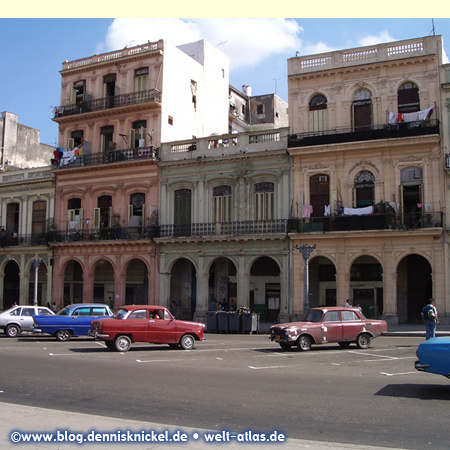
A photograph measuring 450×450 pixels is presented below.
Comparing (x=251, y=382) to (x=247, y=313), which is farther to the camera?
(x=247, y=313)

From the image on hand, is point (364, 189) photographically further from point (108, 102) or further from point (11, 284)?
point (11, 284)

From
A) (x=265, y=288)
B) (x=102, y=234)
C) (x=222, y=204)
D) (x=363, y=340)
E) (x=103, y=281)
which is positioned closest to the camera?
(x=363, y=340)

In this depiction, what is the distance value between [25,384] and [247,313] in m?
16.2

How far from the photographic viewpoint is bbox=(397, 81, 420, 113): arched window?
2959 centimetres

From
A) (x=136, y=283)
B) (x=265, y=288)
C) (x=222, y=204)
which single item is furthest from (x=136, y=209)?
(x=265, y=288)

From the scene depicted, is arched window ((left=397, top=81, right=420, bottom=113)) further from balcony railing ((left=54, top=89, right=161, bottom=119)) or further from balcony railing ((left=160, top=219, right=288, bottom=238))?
balcony railing ((left=54, top=89, right=161, bottom=119))

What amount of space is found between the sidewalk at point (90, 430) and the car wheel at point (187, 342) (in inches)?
397

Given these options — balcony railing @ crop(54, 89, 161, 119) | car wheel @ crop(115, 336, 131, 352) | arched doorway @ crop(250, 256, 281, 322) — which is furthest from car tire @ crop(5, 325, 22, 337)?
balcony railing @ crop(54, 89, 161, 119)

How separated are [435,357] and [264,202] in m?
22.1

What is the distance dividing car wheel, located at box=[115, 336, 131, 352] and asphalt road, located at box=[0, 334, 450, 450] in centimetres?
48

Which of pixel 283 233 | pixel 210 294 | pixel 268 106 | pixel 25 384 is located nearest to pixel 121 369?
pixel 25 384

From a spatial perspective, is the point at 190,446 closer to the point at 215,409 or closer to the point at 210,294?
the point at 215,409

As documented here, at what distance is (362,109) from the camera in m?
30.9

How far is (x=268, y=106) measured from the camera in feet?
172
